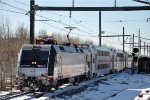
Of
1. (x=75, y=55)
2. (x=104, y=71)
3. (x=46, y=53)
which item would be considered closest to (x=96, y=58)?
(x=104, y=71)

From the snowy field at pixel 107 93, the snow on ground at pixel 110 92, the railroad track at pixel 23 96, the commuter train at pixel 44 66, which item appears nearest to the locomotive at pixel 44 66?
the commuter train at pixel 44 66

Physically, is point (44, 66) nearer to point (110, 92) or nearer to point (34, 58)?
point (34, 58)

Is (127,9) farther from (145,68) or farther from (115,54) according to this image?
(145,68)

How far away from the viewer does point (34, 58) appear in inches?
1015

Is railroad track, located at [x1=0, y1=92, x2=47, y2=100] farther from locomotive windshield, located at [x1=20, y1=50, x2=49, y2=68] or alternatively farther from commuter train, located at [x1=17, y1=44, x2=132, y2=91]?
locomotive windshield, located at [x1=20, y1=50, x2=49, y2=68]

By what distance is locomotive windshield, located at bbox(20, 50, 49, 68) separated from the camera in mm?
25484

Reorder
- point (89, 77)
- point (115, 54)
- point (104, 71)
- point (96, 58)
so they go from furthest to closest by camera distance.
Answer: point (115, 54), point (104, 71), point (96, 58), point (89, 77)

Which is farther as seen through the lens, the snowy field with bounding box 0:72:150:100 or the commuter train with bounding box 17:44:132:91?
the commuter train with bounding box 17:44:132:91

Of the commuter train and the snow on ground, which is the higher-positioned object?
the commuter train

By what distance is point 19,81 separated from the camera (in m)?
25.2

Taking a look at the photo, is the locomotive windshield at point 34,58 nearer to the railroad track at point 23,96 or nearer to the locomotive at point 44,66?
the locomotive at point 44,66

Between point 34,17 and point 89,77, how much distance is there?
11.3 m

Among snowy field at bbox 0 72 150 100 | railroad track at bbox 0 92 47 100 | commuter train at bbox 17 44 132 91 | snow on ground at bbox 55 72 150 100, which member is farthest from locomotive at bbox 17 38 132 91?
snow on ground at bbox 55 72 150 100

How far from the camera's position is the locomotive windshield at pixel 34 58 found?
2548cm
